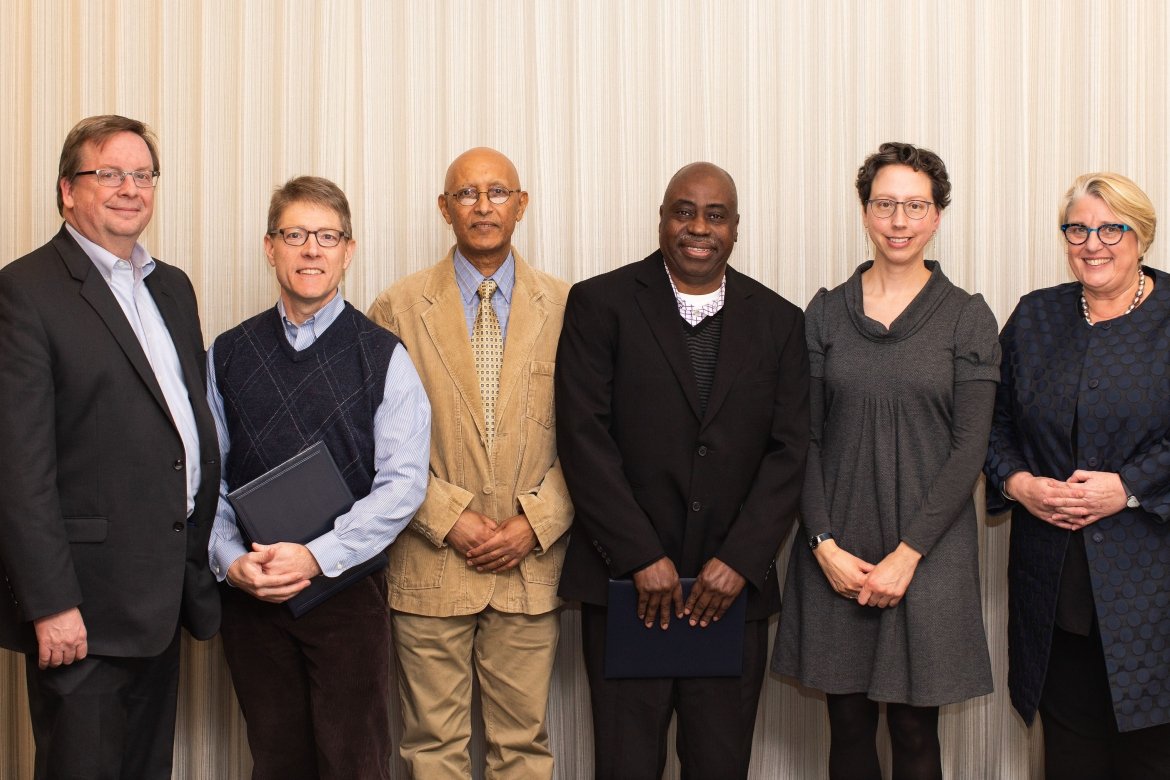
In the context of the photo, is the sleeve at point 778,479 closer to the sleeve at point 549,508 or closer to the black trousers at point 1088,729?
the sleeve at point 549,508

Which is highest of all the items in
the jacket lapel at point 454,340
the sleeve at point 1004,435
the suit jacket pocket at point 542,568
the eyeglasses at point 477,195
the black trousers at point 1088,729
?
the eyeglasses at point 477,195

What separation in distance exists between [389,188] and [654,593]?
5.11 feet

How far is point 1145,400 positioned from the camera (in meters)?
2.43

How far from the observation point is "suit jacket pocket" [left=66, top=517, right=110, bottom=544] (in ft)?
6.95

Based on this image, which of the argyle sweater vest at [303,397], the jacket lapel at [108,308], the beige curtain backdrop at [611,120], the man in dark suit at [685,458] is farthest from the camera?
the beige curtain backdrop at [611,120]

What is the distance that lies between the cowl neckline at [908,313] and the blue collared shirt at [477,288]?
2.85 ft

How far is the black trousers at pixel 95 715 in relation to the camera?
2111 millimetres

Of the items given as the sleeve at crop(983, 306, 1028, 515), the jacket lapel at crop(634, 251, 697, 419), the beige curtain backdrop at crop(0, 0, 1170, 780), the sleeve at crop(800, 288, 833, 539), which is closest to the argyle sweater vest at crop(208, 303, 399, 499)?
the jacket lapel at crop(634, 251, 697, 419)

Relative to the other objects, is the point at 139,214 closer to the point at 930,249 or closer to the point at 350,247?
the point at 350,247

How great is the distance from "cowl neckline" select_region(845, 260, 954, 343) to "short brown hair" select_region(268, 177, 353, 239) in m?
1.26

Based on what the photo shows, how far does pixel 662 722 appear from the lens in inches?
101

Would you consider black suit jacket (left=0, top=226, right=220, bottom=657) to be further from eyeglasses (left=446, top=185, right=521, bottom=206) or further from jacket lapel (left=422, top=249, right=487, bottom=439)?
eyeglasses (left=446, top=185, right=521, bottom=206)

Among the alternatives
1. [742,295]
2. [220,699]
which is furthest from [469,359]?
[220,699]

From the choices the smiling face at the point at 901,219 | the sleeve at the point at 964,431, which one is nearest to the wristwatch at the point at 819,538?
the sleeve at the point at 964,431
